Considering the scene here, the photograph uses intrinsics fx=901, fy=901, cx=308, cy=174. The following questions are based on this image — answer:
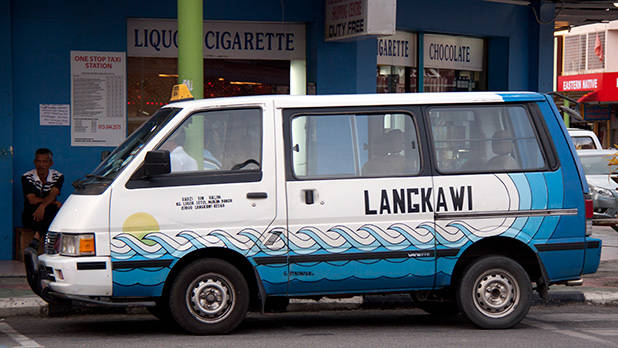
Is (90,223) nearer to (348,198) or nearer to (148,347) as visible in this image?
(148,347)

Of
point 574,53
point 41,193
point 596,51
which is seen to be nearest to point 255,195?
point 41,193

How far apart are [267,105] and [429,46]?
808 centimetres

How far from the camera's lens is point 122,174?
7043mm

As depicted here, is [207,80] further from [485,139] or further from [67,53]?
[485,139]

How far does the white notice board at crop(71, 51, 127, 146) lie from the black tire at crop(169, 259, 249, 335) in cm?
547

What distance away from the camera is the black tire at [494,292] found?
755 centimetres

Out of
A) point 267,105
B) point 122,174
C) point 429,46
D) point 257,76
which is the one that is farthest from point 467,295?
point 429,46

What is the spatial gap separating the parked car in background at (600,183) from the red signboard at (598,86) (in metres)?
18.6

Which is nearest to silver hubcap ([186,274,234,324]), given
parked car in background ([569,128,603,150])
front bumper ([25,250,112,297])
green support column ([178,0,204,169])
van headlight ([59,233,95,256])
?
front bumper ([25,250,112,297])

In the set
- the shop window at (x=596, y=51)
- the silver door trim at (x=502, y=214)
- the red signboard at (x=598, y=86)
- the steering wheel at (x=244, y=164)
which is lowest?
the silver door trim at (x=502, y=214)

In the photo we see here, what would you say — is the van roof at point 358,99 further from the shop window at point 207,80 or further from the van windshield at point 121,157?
the shop window at point 207,80

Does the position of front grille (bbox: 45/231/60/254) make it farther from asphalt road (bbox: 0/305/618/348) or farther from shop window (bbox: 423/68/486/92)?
shop window (bbox: 423/68/486/92)

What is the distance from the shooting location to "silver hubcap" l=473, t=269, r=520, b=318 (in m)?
7.60

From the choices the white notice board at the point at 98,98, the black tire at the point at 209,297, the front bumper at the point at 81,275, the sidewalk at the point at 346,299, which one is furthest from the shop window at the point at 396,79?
the front bumper at the point at 81,275
